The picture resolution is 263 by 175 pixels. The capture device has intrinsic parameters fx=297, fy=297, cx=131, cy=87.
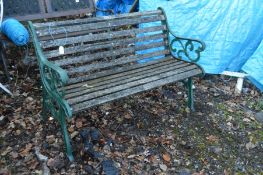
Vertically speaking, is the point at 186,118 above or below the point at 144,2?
below

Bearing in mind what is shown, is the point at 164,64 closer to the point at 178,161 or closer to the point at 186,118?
the point at 186,118

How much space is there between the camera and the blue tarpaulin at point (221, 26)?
4562 millimetres

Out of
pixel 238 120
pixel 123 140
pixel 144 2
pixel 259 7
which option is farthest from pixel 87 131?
pixel 259 7

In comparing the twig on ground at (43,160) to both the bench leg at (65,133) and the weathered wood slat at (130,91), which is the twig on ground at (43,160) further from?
the weathered wood slat at (130,91)

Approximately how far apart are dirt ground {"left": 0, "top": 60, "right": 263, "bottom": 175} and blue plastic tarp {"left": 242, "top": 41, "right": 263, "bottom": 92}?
0.34 meters

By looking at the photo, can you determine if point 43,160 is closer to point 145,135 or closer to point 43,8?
point 145,135

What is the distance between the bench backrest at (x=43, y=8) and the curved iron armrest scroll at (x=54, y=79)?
193cm

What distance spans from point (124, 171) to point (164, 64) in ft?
4.92

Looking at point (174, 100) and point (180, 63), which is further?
point (174, 100)

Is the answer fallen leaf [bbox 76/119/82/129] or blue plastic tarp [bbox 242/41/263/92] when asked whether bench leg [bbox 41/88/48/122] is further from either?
blue plastic tarp [bbox 242/41/263/92]

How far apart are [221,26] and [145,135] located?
2.27 meters

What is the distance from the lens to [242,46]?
4691 millimetres

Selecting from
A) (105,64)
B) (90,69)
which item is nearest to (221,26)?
(105,64)

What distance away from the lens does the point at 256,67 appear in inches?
180
